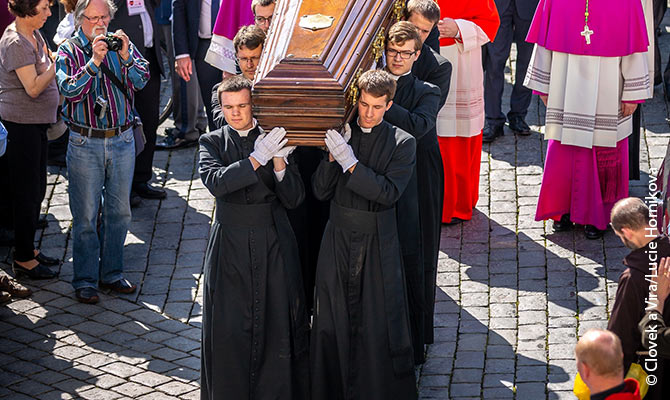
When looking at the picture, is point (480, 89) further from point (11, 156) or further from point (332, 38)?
point (11, 156)

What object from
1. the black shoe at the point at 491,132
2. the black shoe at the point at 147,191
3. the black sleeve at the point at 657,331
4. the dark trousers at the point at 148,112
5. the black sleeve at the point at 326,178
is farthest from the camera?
the black shoe at the point at 491,132

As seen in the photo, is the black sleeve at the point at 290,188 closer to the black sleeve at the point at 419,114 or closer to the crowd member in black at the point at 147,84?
the black sleeve at the point at 419,114

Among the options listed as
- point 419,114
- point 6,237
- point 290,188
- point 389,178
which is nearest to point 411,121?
point 419,114

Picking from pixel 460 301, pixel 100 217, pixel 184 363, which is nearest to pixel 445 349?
pixel 460 301

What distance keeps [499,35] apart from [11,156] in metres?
4.44

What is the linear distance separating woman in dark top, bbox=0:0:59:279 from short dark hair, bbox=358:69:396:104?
2838 mm

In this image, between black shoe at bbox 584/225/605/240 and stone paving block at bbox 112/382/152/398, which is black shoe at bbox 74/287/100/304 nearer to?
stone paving block at bbox 112/382/152/398

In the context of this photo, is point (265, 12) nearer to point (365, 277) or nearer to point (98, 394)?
point (365, 277)

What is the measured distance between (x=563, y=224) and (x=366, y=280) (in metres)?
2.87

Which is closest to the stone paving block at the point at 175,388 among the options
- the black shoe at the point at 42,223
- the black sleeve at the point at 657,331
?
the black shoe at the point at 42,223

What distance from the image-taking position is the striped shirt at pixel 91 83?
294 inches

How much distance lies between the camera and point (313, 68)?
19.4 ft

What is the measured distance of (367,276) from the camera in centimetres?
620

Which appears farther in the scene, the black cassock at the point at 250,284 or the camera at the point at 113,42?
the camera at the point at 113,42
